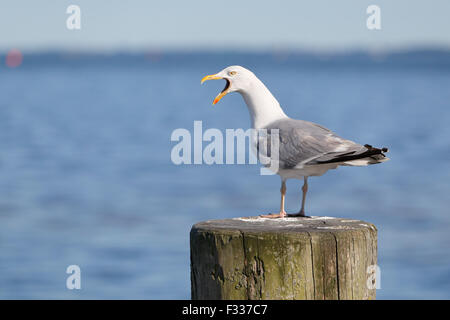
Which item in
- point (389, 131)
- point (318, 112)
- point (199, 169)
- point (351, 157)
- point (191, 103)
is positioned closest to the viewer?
point (351, 157)

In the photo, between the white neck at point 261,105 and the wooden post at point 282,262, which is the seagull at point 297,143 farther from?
the wooden post at point 282,262

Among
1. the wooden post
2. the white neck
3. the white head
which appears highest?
the white head

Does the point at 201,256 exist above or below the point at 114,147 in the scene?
below

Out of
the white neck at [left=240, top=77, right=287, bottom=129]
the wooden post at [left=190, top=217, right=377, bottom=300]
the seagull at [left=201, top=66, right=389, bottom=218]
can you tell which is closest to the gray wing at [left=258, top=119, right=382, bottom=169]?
the seagull at [left=201, top=66, right=389, bottom=218]

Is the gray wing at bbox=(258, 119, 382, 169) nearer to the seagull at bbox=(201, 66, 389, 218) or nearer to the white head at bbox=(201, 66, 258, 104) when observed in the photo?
the seagull at bbox=(201, 66, 389, 218)

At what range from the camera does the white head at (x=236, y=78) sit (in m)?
5.64

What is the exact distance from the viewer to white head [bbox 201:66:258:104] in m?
5.64

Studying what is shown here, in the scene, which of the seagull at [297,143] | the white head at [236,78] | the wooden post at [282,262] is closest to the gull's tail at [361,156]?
the seagull at [297,143]

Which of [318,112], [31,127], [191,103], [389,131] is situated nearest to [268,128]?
[389,131]

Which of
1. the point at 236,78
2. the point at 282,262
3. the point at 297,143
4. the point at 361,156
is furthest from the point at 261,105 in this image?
the point at 282,262

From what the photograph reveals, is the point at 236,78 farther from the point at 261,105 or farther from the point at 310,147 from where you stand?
the point at 310,147

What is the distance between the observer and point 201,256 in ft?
15.1
